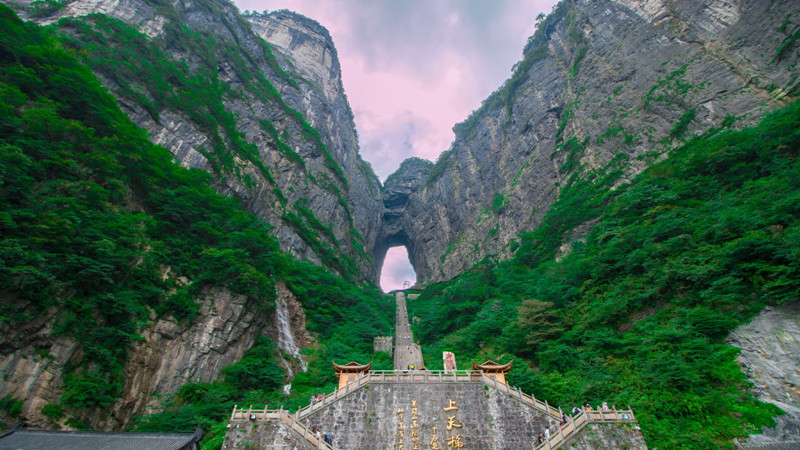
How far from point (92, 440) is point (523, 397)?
11.7 m

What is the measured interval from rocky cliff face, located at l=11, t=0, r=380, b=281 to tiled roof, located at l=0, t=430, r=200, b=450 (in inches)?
766

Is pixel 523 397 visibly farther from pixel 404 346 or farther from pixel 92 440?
pixel 404 346

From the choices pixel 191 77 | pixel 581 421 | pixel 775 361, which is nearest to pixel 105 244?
pixel 581 421

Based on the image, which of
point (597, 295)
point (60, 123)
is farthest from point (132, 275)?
point (597, 295)

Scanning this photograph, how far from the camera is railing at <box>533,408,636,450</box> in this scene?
987 cm

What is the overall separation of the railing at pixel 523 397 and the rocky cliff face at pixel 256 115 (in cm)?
2342

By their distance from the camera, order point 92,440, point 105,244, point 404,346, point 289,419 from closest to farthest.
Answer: point 92,440
point 289,419
point 105,244
point 404,346

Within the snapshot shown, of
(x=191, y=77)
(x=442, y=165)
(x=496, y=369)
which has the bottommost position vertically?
(x=496, y=369)

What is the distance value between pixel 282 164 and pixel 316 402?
3024 cm

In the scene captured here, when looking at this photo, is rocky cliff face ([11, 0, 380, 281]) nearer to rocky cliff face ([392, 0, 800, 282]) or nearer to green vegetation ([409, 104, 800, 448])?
rocky cliff face ([392, 0, 800, 282])

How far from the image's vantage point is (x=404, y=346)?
75.7 feet

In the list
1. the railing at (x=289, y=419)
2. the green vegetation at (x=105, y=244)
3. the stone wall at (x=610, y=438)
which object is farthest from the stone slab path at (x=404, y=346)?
the stone wall at (x=610, y=438)

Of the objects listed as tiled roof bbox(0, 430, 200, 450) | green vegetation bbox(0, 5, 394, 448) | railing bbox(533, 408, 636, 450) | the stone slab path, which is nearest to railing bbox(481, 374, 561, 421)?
railing bbox(533, 408, 636, 450)

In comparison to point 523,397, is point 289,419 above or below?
below
